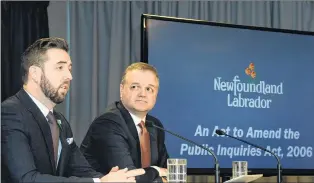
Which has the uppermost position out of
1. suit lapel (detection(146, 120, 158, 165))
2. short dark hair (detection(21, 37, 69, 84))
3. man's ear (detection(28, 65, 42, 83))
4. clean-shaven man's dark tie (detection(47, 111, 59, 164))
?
short dark hair (detection(21, 37, 69, 84))

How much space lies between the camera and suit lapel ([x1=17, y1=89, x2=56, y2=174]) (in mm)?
3006

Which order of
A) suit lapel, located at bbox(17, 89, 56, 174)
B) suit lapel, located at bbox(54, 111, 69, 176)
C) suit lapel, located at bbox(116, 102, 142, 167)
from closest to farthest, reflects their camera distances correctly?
suit lapel, located at bbox(17, 89, 56, 174) < suit lapel, located at bbox(54, 111, 69, 176) < suit lapel, located at bbox(116, 102, 142, 167)

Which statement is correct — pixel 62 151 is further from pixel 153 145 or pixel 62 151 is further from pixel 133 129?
pixel 153 145

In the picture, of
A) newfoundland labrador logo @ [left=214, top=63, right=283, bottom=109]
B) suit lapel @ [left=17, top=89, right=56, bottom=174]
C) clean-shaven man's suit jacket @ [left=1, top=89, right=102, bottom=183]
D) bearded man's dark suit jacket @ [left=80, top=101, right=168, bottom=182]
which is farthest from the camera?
newfoundland labrador logo @ [left=214, top=63, right=283, bottom=109]

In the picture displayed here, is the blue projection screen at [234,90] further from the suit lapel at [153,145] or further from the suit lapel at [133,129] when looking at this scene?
the suit lapel at [133,129]

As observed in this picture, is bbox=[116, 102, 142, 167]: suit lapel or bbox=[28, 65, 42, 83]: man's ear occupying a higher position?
bbox=[28, 65, 42, 83]: man's ear

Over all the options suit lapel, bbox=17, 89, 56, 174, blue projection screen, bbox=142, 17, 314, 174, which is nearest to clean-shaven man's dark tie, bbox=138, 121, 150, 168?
blue projection screen, bbox=142, 17, 314, 174

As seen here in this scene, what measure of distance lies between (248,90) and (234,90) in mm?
134

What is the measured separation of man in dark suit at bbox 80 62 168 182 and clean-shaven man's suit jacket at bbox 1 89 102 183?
511mm

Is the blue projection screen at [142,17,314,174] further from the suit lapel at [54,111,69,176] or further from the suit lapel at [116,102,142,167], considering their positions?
the suit lapel at [54,111,69,176]

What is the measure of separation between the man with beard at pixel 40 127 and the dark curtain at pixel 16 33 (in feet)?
7.71

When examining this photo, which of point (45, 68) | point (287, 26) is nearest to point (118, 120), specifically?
point (45, 68)

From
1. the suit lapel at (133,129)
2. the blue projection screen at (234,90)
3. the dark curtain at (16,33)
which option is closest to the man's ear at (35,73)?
the suit lapel at (133,129)

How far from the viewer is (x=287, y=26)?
19.7ft
